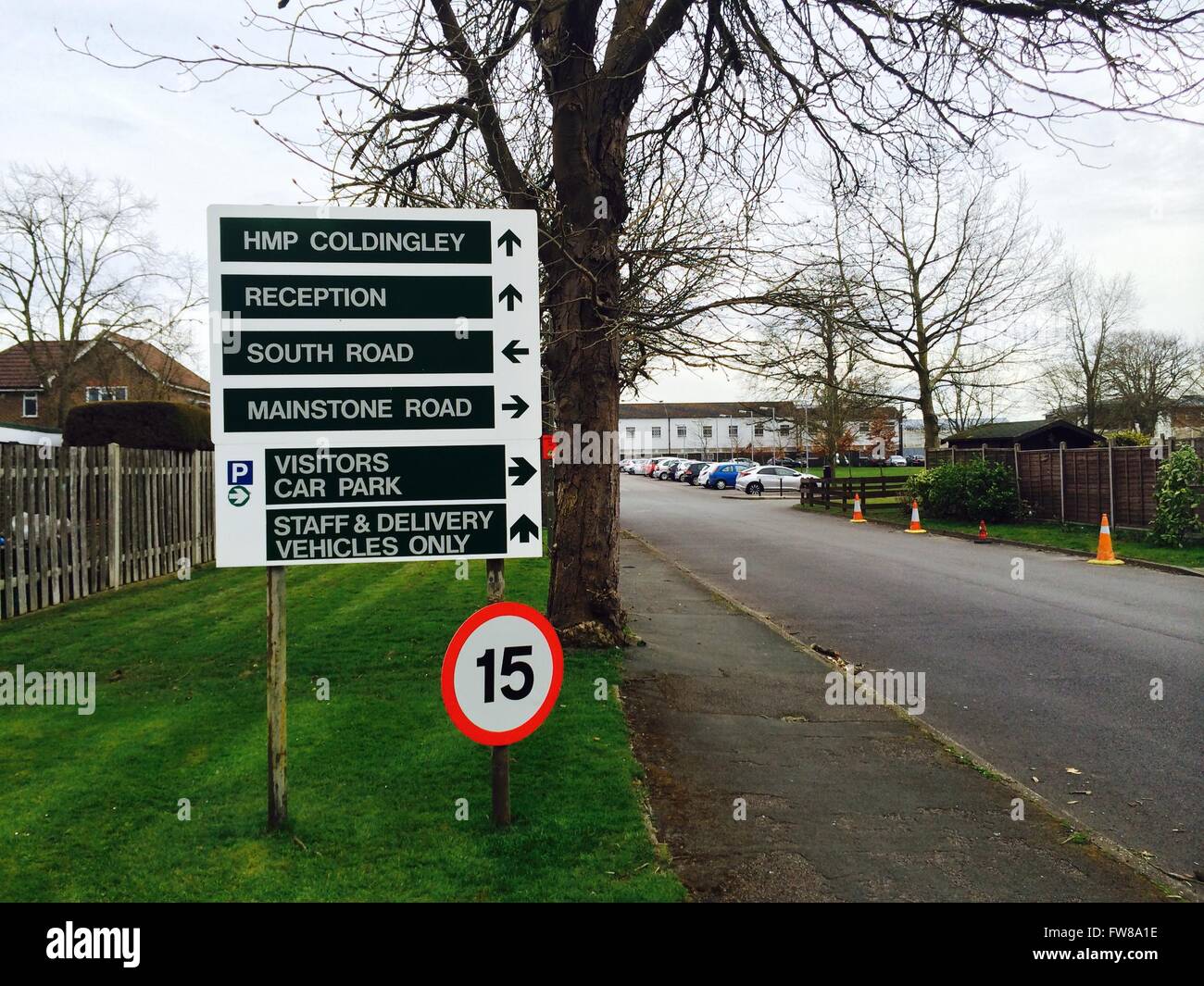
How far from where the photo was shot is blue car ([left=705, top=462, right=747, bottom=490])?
5428 cm

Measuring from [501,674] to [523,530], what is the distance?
2.34ft

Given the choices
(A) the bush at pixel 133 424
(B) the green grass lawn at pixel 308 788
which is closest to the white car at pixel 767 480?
(A) the bush at pixel 133 424

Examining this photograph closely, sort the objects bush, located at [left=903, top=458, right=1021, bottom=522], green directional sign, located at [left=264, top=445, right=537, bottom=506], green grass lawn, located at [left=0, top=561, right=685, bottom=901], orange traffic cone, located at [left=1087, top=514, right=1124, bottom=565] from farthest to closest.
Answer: bush, located at [left=903, top=458, right=1021, bottom=522]
orange traffic cone, located at [left=1087, top=514, right=1124, bottom=565]
green directional sign, located at [left=264, top=445, right=537, bottom=506]
green grass lawn, located at [left=0, top=561, right=685, bottom=901]

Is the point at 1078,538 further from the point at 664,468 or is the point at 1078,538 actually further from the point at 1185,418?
the point at 1185,418

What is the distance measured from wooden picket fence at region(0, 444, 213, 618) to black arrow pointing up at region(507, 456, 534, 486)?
317 inches

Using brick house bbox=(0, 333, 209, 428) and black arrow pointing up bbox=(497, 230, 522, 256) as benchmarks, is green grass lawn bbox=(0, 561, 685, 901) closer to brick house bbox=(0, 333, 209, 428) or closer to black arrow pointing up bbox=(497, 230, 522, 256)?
black arrow pointing up bbox=(497, 230, 522, 256)

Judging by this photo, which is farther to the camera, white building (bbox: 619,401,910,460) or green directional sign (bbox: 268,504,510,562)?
white building (bbox: 619,401,910,460)

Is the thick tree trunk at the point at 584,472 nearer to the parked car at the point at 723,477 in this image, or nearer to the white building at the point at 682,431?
the parked car at the point at 723,477

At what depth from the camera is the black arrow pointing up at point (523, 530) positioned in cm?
480

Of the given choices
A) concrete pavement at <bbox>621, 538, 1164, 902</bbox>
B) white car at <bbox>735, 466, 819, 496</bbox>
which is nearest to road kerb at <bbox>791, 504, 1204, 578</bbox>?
concrete pavement at <bbox>621, 538, 1164, 902</bbox>

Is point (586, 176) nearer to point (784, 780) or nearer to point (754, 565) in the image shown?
point (784, 780)

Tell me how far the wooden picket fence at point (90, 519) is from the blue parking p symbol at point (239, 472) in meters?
7.36

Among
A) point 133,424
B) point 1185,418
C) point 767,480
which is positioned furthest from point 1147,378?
point 133,424

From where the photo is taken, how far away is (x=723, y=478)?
54.4 m
